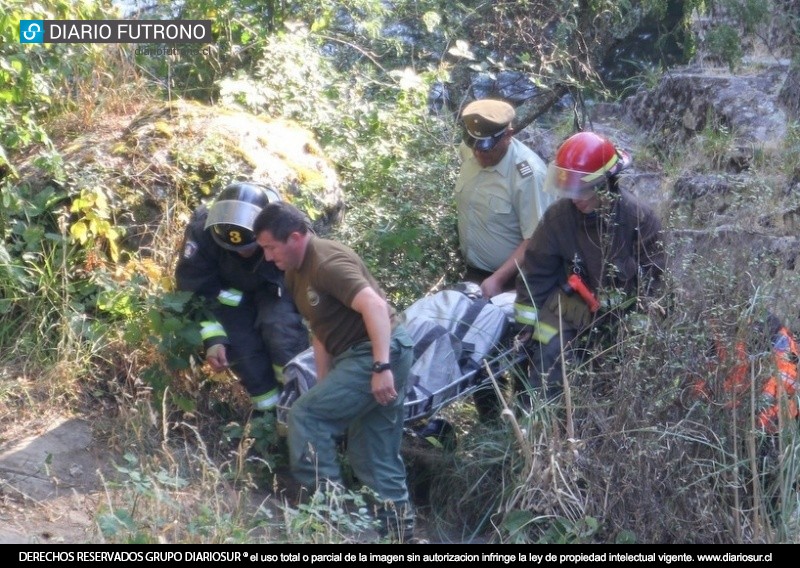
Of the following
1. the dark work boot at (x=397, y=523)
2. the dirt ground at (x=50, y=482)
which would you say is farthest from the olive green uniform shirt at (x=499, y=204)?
the dirt ground at (x=50, y=482)

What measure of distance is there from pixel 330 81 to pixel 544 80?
1852 millimetres

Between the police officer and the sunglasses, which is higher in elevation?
the sunglasses

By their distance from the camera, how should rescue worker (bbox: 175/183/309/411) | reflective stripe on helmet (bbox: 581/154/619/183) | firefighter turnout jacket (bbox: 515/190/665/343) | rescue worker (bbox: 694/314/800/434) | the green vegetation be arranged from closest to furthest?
the green vegetation, rescue worker (bbox: 694/314/800/434), firefighter turnout jacket (bbox: 515/190/665/343), reflective stripe on helmet (bbox: 581/154/619/183), rescue worker (bbox: 175/183/309/411)

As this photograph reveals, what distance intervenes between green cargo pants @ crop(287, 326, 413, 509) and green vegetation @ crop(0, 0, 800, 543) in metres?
0.20

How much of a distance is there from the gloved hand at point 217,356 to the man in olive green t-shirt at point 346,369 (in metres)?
0.88

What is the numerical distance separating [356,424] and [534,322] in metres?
1.18

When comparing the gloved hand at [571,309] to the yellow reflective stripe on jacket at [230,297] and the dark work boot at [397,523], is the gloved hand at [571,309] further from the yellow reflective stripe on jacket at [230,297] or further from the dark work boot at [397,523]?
the yellow reflective stripe on jacket at [230,297]

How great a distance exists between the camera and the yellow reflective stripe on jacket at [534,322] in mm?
5734

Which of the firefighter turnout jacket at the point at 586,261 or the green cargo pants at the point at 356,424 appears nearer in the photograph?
the green cargo pants at the point at 356,424

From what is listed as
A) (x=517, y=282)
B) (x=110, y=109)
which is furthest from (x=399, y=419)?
(x=110, y=109)

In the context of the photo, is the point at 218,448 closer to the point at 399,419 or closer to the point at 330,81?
the point at 399,419

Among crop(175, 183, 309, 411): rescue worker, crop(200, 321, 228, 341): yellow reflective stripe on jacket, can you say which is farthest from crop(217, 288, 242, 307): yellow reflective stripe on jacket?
crop(200, 321, 228, 341): yellow reflective stripe on jacket

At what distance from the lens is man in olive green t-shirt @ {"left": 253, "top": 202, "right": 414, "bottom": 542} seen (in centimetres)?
507

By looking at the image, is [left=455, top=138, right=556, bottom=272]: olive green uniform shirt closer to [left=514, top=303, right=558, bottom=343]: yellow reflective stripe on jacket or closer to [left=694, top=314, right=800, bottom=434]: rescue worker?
[left=514, top=303, right=558, bottom=343]: yellow reflective stripe on jacket
